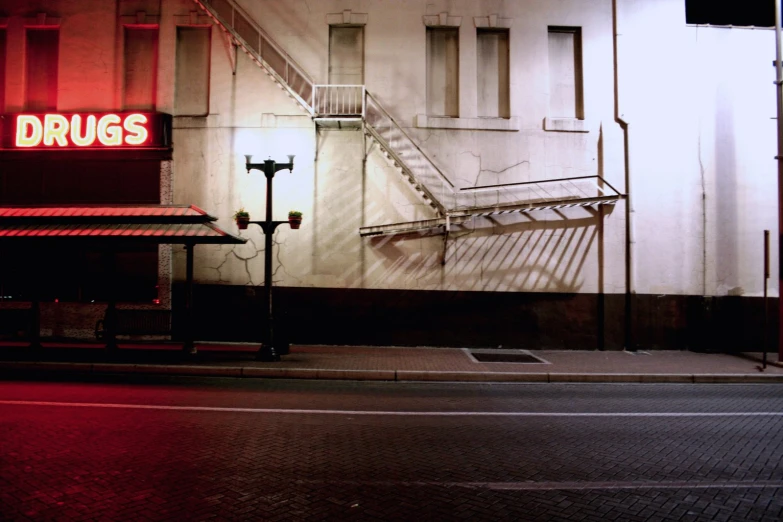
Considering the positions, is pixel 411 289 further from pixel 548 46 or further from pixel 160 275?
pixel 548 46

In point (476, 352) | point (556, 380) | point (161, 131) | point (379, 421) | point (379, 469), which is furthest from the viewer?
point (161, 131)

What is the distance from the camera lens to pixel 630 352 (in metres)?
14.2

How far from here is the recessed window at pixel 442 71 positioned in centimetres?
1504

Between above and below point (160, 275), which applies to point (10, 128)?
above

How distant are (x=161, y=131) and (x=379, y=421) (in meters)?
11.6

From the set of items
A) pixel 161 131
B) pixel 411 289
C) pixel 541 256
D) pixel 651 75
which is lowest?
pixel 411 289

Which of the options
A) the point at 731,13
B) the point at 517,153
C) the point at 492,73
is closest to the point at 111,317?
the point at 517,153

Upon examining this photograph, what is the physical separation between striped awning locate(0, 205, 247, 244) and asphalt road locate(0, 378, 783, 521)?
13.4 ft

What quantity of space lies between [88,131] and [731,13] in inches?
763

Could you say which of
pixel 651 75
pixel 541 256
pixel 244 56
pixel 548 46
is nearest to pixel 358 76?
pixel 244 56

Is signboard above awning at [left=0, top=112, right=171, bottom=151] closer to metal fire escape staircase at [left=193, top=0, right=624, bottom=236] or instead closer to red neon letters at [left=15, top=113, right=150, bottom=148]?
red neon letters at [left=15, top=113, right=150, bottom=148]

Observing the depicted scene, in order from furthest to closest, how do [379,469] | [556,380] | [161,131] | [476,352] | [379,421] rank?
1. [161,131]
2. [476,352]
3. [556,380]
4. [379,421]
5. [379,469]

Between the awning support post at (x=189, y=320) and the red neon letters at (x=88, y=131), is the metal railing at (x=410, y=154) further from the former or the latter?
the red neon letters at (x=88, y=131)

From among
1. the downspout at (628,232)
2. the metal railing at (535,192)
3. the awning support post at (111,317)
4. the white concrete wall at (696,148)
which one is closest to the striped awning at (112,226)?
the awning support post at (111,317)
